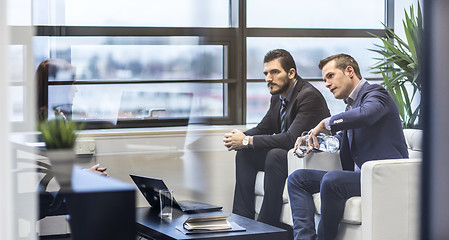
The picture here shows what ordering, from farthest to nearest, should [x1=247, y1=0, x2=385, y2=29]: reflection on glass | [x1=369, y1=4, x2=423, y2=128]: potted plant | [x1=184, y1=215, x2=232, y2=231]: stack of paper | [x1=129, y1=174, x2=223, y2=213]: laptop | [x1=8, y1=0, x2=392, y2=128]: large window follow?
[x1=247, y1=0, x2=385, y2=29]: reflection on glass < [x1=184, y1=215, x2=232, y2=231]: stack of paper < [x1=369, y1=4, x2=423, y2=128]: potted plant < [x1=129, y1=174, x2=223, y2=213]: laptop < [x1=8, y1=0, x2=392, y2=128]: large window

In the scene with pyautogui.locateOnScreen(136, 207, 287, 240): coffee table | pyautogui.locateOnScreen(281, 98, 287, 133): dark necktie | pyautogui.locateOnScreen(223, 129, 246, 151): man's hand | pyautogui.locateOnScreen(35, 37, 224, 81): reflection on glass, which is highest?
pyautogui.locateOnScreen(35, 37, 224, 81): reflection on glass

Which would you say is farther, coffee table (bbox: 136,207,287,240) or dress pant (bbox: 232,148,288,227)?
dress pant (bbox: 232,148,288,227)

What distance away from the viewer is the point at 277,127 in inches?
113

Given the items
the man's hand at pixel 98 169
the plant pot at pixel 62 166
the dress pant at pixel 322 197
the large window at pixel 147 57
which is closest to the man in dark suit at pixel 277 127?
the dress pant at pixel 322 197

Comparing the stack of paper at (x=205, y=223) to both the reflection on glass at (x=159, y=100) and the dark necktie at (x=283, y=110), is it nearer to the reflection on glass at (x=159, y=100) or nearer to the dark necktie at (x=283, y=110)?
the reflection on glass at (x=159, y=100)

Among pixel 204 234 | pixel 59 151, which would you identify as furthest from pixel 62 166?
pixel 204 234

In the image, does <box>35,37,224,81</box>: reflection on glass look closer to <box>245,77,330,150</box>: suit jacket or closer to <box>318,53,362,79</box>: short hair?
<box>245,77,330,150</box>: suit jacket

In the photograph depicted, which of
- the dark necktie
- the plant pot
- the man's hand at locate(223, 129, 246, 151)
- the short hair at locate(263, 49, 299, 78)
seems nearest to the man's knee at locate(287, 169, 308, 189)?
the dark necktie

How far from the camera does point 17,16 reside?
1386 millimetres

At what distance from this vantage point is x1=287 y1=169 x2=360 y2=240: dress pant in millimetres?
2795

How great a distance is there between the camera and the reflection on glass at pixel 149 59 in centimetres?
185

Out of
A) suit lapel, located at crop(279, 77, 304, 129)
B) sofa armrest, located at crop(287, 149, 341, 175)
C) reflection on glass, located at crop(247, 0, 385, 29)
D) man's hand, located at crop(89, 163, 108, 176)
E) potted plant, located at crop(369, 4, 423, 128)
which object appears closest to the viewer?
man's hand, located at crop(89, 163, 108, 176)

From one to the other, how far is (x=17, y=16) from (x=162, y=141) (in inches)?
27.8

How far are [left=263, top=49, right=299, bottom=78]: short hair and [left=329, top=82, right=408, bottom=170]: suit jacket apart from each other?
0.31 m
